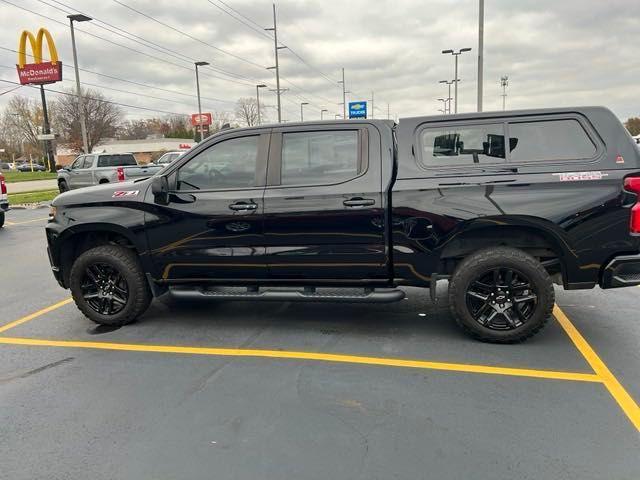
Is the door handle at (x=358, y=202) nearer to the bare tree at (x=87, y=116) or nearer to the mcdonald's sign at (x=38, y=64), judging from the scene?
the mcdonald's sign at (x=38, y=64)

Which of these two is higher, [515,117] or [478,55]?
[478,55]

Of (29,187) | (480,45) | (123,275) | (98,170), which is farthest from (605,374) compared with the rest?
(29,187)

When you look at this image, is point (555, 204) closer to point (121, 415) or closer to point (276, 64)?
point (121, 415)

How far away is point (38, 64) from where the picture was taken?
4662cm

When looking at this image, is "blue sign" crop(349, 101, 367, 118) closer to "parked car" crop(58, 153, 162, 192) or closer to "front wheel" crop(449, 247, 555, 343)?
"parked car" crop(58, 153, 162, 192)

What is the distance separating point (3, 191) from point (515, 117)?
1249 cm

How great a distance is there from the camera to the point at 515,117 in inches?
167

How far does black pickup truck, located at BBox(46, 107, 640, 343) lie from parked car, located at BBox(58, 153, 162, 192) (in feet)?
51.3

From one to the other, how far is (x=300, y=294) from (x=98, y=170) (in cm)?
1775

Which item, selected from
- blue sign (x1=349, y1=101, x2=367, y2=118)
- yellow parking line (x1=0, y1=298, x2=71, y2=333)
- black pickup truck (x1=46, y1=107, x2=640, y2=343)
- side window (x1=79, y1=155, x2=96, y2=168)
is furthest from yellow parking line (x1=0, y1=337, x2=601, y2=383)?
blue sign (x1=349, y1=101, x2=367, y2=118)

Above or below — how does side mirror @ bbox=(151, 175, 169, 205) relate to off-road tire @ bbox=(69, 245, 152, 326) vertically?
above

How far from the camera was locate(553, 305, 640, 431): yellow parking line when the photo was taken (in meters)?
3.19

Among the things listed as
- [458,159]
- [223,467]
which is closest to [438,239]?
[458,159]

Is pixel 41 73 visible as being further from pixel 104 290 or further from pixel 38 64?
pixel 104 290
